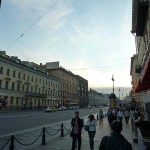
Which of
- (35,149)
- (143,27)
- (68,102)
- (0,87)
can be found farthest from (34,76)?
(35,149)

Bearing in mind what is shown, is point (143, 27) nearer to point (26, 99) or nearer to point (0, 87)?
point (0, 87)

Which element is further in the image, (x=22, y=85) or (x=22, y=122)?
(x=22, y=85)

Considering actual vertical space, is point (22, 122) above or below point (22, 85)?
below

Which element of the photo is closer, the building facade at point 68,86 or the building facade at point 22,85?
the building facade at point 22,85

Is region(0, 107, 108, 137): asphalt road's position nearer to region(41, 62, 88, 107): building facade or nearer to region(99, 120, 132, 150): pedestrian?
region(99, 120, 132, 150): pedestrian

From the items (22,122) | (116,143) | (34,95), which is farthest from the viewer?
(34,95)

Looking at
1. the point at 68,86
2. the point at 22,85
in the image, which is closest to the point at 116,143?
the point at 22,85

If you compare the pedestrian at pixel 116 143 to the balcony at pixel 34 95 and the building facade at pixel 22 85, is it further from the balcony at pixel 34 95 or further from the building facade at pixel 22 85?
the balcony at pixel 34 95

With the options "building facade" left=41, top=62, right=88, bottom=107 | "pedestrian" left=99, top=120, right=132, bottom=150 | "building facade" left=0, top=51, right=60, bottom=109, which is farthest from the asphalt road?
"building facade" left=41, top=62, right=88, bottom=107

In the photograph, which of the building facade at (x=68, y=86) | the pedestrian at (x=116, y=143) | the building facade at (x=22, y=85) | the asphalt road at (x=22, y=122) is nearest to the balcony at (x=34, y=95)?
the building facade at (x=22, y=85)

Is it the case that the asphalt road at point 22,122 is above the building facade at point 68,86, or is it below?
below

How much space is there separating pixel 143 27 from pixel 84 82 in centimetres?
12337

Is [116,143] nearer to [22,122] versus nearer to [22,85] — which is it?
[22,122]

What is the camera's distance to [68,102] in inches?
4321
